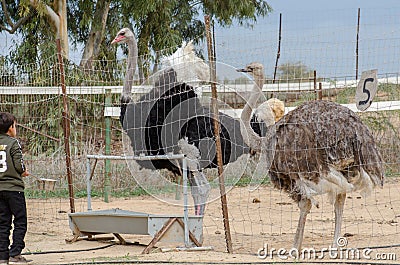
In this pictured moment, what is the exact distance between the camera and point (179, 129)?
21.9 feet

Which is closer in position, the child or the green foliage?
the child

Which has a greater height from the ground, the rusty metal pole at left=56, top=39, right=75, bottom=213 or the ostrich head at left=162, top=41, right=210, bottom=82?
the ostrich head at left=162, top=41, right=210, bottom=82

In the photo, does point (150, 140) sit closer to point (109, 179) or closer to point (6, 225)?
point (6, 225)

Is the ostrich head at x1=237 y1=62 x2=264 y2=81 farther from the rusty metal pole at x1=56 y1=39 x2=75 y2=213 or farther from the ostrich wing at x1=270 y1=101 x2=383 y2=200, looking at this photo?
the rusty metal pole at x1=56 y1=39 x2=75 y2=213

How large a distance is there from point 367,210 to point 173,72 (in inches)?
111

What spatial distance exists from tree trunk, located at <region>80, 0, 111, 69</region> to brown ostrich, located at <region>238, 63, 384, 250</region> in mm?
11434

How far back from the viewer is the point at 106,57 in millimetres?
17641

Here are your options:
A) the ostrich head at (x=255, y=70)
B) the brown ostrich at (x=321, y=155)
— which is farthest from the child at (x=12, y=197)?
the ostrich head at (x=255, y=70)

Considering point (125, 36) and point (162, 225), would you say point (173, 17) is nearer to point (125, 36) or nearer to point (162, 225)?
point (125, 36)

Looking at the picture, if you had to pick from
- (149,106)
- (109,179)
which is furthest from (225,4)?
(149,106)

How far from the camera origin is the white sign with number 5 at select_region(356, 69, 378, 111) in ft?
19.1

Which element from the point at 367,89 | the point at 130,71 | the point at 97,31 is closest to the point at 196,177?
the point at 130,71

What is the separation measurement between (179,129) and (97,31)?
1098 centimetres

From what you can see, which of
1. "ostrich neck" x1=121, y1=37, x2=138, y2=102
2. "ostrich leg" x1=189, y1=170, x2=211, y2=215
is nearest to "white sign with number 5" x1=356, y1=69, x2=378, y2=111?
"ostrich leg" x1=189, y1=170, x2=211, y2=215
